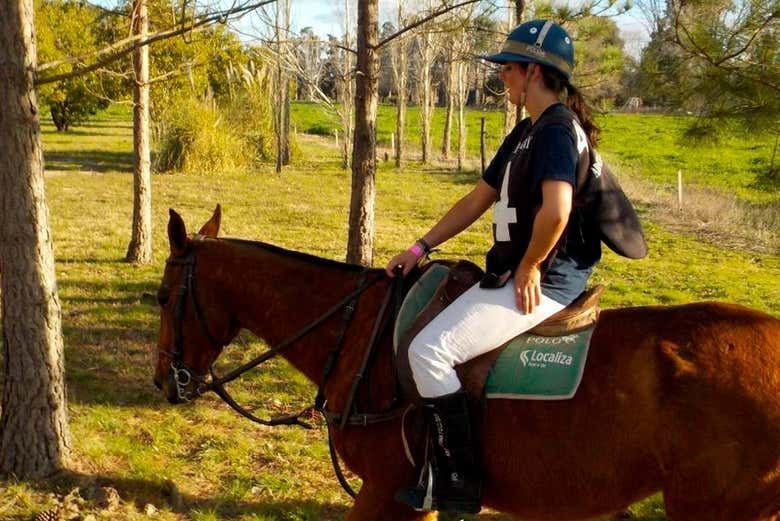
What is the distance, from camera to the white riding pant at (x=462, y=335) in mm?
2943

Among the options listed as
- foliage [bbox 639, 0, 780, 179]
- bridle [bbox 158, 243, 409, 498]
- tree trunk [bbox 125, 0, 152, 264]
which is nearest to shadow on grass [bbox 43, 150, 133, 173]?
tree trunk [bbox 125, 0, 152, 264]

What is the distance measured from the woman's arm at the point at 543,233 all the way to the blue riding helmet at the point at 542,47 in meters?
0.60

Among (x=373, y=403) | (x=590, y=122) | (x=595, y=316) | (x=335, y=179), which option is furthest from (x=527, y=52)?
(x=335, y=179)

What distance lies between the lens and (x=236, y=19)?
487 cm

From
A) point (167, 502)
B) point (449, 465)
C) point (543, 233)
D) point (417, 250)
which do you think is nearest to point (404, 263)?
point (417, 250)

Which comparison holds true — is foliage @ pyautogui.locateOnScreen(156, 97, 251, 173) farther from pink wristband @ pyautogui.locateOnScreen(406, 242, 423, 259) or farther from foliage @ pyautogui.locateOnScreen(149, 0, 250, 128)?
pink wristband @ pyautogui.locateOnScreen(406, 242, 423, 259)

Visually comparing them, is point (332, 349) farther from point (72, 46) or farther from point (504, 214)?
point (72, 46)

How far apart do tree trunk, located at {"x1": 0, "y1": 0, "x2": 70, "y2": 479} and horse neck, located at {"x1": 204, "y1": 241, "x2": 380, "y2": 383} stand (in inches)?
63.5

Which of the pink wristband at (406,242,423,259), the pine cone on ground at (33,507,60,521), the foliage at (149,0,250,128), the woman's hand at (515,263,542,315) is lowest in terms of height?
the pine cone on ground at (33,507,60,521)

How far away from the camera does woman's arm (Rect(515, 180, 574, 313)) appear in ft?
9.21

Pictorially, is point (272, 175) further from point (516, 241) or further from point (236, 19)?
point (516, 241)

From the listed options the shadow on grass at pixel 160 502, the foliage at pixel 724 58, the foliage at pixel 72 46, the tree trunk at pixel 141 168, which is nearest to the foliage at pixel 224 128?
the foliage at pixel 72 46

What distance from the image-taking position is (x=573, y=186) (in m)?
2.94

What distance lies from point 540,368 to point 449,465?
592 millimetres
